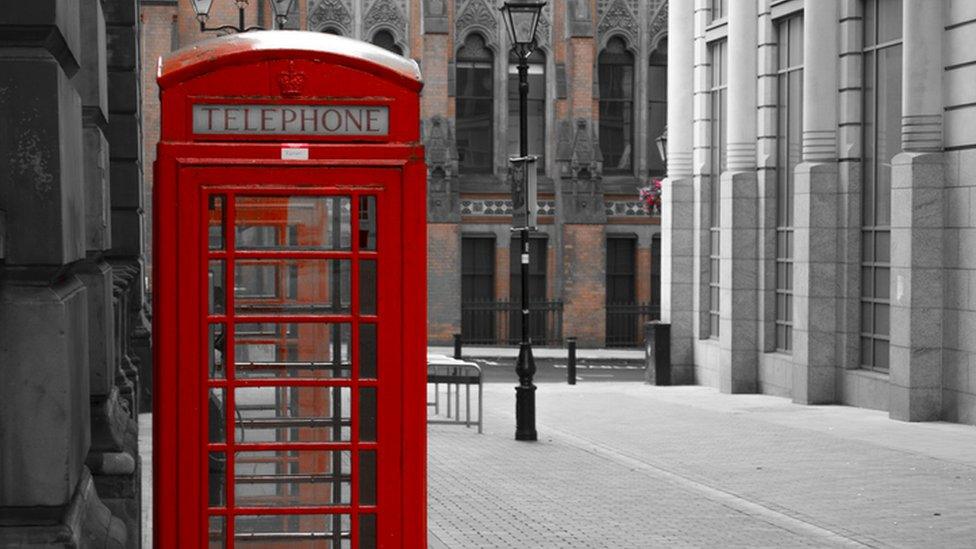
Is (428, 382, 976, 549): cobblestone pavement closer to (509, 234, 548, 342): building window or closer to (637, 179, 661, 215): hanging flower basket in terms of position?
(637, 179, 661, 215): hanging flower basket

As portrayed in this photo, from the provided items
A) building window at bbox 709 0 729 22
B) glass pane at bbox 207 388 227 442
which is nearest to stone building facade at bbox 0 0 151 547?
glass pane at bbox 207 388 227 442

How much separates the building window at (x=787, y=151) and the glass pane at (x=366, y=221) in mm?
19897

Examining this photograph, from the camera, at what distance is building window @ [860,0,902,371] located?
2336cm

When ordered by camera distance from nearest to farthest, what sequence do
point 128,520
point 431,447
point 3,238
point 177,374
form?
point 3,238 < point 177,374 < point 128,520 < point 431,447

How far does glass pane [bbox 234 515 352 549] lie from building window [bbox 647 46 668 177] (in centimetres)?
4291

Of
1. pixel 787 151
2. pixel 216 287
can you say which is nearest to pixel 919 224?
pixel 787 151

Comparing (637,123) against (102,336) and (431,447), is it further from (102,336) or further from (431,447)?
(102,336)

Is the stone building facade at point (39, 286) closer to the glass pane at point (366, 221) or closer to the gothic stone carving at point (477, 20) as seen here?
the glass pane at point (366, 221)

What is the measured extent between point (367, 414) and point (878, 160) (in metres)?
17.4

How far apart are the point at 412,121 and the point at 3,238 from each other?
8.00 ft

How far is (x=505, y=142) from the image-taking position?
49844 millimetres

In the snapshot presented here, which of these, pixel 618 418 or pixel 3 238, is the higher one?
pixel 3 238

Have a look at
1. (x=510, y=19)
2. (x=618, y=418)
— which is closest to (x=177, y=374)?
(x=510, y=19)

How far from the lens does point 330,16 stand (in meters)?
48.8
